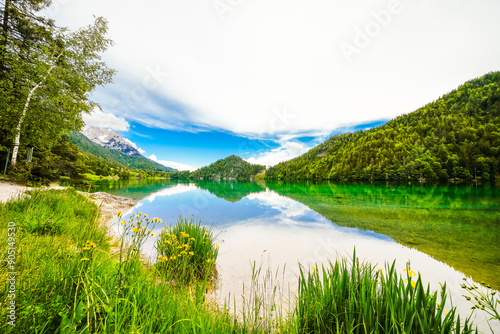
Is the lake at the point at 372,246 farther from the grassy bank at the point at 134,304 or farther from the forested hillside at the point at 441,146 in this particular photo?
the forested hillside at the point at 441,146

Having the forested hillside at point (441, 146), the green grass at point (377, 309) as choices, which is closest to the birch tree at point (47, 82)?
the green grass at point (377, 309)

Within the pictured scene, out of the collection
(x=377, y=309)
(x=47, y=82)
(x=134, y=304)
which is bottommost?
(x=377, y=309)

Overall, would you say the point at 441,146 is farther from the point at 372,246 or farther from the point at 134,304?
the point at 134,304

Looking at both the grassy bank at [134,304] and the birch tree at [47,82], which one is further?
the birch tree at [47,82]

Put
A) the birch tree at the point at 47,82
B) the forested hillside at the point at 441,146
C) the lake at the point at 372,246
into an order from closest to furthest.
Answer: the lake at the point at 372,246
the birch tree at the point at 47,82
the forested hillside at the point at 441,146

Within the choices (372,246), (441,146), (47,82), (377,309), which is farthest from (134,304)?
(441,146)

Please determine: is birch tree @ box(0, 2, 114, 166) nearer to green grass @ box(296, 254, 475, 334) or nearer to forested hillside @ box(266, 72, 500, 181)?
green grass @ box(296, 254, 475, 334)

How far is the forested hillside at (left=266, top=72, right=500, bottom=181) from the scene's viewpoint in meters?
91.6

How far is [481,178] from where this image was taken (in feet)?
285

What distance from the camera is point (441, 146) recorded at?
338 ft

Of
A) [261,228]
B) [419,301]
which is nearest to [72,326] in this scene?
[419,301]

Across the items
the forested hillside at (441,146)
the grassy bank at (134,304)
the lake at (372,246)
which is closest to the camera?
the grassy bank at (134,304)

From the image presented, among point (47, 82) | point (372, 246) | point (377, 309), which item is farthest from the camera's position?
point (47, 82)

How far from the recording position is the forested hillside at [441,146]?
300ft
